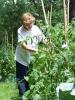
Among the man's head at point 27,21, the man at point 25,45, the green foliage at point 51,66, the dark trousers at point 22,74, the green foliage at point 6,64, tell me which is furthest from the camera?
the green foliage at point 6,64

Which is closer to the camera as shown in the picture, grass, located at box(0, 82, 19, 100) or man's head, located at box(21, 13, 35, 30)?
man's head, located at box(21, 13, 35, 30)

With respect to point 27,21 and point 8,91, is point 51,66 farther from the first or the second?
point 8,91

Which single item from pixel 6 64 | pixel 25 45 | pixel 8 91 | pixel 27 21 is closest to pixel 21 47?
pixel 25 45

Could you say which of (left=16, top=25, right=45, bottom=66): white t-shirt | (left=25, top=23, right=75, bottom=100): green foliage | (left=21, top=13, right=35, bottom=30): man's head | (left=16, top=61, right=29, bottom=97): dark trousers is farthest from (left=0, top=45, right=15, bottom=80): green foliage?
(left=25, top=23, right=75, bottom=100): green foliage

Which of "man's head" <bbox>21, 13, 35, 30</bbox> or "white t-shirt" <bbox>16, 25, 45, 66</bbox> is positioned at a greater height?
"man's head" <bbox>21, 13, 35, 30</bbox>

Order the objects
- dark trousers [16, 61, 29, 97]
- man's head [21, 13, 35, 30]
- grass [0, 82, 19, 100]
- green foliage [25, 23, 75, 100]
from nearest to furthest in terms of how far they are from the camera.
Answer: green foliage [25, 23, 75, 100] → man's head [21, 13, 35, 30] → dark trousers [16, 61, 29, 97] → grass [0, 82, 19, 100]

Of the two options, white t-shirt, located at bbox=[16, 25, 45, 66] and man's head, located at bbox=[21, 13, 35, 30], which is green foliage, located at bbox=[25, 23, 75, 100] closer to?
white t-shirt, located at bbox=[16, 25, 45, 66]

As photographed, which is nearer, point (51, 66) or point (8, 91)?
point (51, 66)

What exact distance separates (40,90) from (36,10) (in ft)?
47.7

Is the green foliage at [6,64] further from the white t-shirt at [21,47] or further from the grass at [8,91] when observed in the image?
the white t-shirt at [21,47]

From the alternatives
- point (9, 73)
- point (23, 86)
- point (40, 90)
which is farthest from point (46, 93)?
point (9, 73)

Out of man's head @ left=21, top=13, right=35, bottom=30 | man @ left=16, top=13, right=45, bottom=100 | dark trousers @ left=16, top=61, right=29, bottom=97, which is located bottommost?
dark trousers @ left=16, top=61, right=29, bottom=97

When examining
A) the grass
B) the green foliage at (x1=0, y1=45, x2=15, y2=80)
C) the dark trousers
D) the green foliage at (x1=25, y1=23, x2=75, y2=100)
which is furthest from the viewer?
the green foliage at (x1=0, y1=45, x2=15, y2=80)

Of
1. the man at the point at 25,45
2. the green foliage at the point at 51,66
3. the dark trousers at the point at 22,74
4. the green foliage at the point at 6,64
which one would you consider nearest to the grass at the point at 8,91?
the green foliage at the point at 6,64
